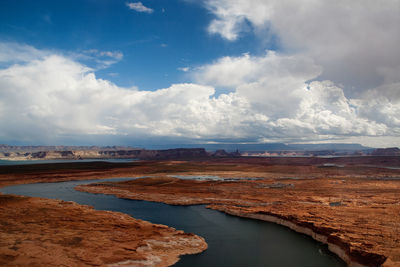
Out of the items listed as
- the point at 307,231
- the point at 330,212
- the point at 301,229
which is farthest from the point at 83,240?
the point at 330,212

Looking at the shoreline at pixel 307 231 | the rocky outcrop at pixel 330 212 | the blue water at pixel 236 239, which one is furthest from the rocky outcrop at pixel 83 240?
the rocky outcrop at pixel 330 212

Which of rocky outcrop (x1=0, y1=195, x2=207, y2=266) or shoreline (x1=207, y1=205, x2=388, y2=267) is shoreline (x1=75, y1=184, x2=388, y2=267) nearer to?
shoreline (x1=207, y1=205, x2=388, y2=267)

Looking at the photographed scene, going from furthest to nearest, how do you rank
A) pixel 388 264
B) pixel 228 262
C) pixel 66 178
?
pixel 66 178 → pixel 228 262 → pixel 388 264

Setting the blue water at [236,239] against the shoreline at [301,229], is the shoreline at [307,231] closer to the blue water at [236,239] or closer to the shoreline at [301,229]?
the shoreline at [301,229]

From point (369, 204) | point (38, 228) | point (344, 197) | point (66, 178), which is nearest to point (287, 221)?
point (369, 204)

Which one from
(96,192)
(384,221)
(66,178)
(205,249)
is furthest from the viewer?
(66,178)

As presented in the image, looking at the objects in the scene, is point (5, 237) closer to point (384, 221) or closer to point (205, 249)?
point (205, 249)
